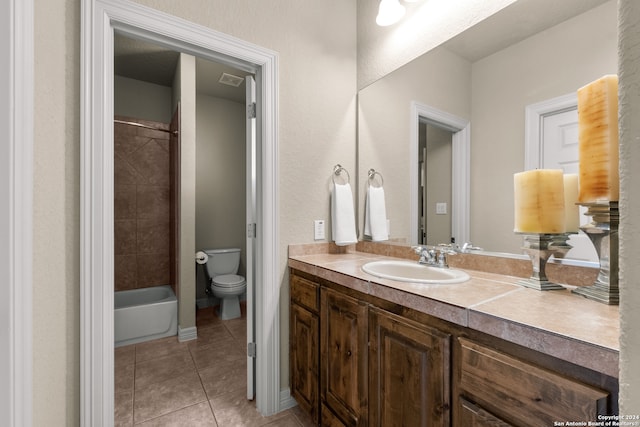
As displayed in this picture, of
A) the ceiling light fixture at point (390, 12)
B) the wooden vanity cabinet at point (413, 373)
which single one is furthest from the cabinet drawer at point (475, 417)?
the ceiling light fixture at point (390, 12)

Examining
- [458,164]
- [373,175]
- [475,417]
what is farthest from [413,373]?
[373,175]

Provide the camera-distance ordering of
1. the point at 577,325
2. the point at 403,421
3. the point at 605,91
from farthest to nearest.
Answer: the point at 403,421 < the point at 605,91 < the point at 577,325

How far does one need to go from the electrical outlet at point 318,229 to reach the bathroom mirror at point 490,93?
1.47 ft

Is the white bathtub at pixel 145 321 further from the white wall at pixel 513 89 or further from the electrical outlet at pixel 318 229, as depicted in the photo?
the white wall at pixel 513 89

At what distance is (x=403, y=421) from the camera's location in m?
0.95

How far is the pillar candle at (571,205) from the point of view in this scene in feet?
3.20

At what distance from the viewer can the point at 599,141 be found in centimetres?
79

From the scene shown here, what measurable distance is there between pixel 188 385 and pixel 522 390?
1907mm

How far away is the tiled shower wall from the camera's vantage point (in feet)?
9.53
